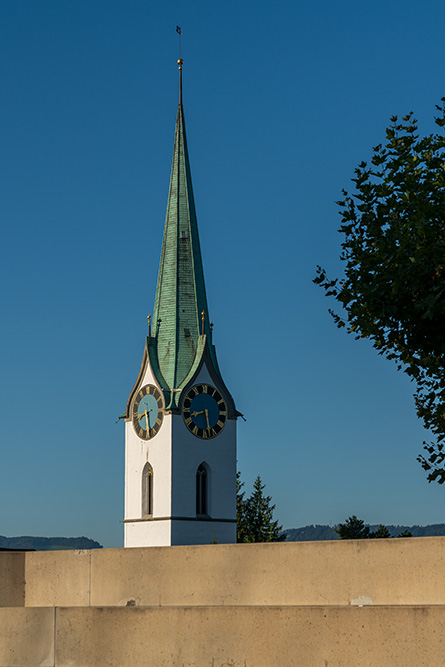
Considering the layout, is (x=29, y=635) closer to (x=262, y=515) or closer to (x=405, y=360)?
(x=405, y=360)

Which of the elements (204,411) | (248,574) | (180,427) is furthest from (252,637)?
→ (204,411)

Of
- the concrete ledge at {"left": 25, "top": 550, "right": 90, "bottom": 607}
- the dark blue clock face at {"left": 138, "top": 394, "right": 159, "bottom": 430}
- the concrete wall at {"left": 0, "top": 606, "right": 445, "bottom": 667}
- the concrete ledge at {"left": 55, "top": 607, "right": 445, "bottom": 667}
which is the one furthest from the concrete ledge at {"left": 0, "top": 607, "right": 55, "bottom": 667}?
the dark blue clock face at {"left": 138, "top": 394, "right": 159, "bottom": 430}

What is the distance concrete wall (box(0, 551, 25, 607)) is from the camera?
50.8 feet

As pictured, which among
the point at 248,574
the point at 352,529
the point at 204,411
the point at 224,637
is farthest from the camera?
the point at 352,529

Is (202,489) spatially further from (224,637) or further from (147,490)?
(224,637)

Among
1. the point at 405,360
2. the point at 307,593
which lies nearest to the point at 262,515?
the point at 405,360

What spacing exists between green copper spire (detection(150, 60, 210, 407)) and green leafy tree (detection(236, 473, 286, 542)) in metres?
8.30

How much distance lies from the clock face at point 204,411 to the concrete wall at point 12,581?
46.9 meters

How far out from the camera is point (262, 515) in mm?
67375

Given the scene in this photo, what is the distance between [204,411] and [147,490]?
5404 mm

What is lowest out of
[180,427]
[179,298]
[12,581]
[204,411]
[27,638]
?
[27,638]

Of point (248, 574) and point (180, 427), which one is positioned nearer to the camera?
point (248, 574)

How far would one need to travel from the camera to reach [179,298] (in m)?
64.2

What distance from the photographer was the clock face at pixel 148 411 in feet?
207
